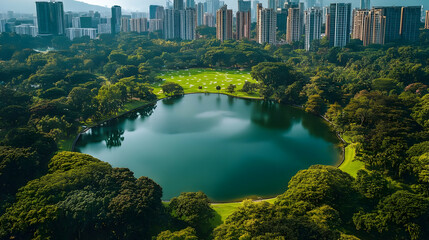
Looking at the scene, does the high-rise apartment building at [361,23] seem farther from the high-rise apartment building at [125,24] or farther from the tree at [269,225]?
the high-rise apartment building at [125,24]

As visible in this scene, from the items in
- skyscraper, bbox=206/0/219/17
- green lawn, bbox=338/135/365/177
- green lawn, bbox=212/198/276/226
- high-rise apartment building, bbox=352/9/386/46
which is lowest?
green lawn, bbox=212/198/276/226

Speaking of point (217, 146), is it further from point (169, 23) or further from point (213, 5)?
point (213, 5)

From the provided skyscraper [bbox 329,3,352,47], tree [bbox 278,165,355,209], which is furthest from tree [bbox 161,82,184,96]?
skyscraper [bbox 329,3,352,47]

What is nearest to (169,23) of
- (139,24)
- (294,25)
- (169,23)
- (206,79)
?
(169,23)

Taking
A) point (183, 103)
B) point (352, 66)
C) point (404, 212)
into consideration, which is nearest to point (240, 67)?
point (352, 66)

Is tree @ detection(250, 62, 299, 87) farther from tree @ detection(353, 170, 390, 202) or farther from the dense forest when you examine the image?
tree @ detection(353, 170, 390, 202)

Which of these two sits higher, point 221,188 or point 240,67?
point 240,67

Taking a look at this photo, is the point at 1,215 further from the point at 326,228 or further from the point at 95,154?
the point at 326,228
